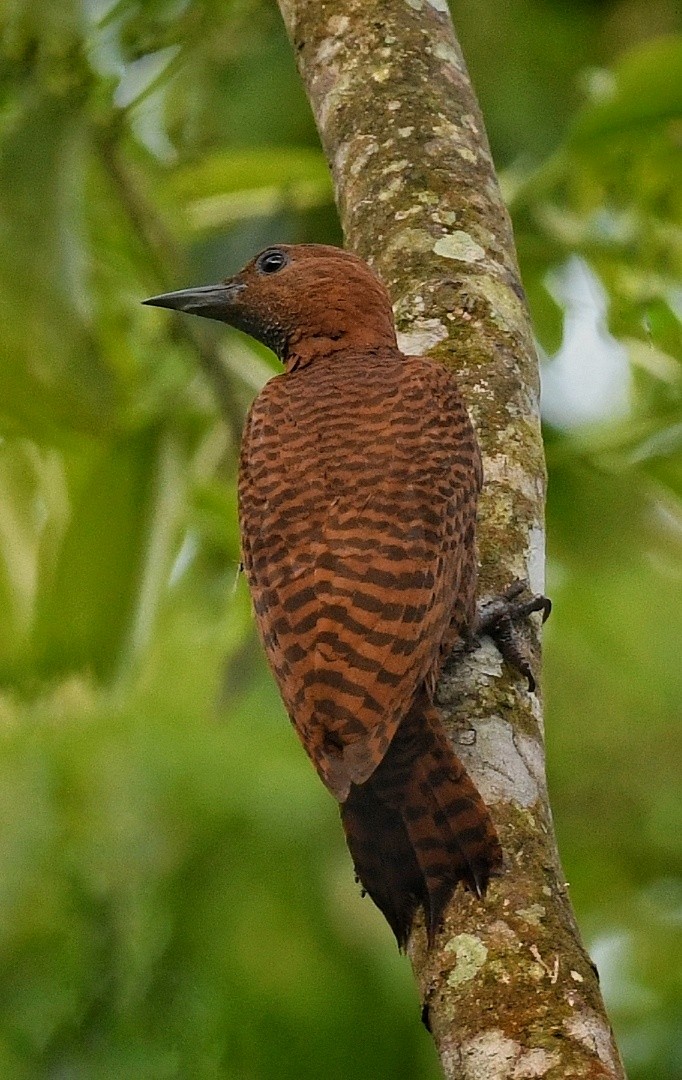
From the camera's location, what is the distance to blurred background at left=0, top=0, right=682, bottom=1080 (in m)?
3.48

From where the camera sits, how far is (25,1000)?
3.72 m

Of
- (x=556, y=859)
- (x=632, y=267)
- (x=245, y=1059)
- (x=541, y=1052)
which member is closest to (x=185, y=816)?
(x=245, y=1059)

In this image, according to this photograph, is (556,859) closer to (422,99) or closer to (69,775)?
(422,99)

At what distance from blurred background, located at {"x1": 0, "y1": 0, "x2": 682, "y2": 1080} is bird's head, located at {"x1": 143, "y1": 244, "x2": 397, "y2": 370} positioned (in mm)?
120

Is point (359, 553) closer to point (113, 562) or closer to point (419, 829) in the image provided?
point (419, 829)

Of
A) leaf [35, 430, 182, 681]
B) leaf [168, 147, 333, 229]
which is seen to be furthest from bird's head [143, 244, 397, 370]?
leaf [35, 430, 182, 681]

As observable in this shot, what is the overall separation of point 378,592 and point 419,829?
1.18 ft

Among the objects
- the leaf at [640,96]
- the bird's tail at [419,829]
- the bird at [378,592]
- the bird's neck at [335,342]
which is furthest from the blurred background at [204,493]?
the bird's tail at [419,829]

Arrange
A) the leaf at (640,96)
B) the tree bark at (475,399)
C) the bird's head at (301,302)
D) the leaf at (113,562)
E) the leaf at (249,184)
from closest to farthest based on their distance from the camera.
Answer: the tree bark at (475,399) → the bird's head at (301,302) → the leaf at (640,96) → the leaf at (113,562) → the leaf at (249,184)

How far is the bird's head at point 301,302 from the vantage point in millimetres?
3211

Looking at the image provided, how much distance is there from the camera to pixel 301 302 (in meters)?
3.36

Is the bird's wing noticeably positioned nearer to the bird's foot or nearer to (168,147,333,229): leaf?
the bird's foot

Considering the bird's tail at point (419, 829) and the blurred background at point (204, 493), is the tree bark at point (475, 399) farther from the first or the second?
the blurred background at point (204, 493)

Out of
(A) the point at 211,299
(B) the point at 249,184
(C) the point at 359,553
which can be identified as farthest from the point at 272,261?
(C) the point at 359,553
